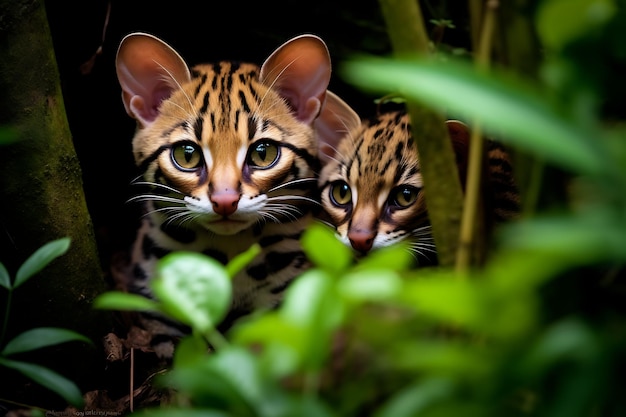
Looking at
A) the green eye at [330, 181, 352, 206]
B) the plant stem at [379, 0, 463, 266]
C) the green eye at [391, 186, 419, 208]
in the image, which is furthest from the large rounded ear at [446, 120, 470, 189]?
the plant stem at [379, 0, 463, 266]

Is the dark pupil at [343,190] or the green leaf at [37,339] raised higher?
the dark pupil at [343,190]

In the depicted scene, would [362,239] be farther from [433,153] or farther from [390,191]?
[433,153]

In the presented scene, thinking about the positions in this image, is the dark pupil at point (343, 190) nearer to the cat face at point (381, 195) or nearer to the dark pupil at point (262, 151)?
the cat face at point (381, 195)

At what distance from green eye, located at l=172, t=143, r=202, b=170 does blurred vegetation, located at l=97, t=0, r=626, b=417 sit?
6.68 feet

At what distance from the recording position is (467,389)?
4.03ft

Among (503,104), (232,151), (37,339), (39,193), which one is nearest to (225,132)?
(232,151)

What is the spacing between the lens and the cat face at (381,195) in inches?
130

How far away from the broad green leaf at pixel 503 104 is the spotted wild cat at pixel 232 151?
2.26m

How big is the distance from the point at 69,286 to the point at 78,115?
2264 millimetres

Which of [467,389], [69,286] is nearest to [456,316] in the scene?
[467,389]

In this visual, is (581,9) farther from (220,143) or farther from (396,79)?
(220,143)

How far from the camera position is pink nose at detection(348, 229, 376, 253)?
10.6 feet

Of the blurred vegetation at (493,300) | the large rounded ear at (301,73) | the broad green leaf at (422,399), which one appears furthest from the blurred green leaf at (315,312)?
the large rounded ear at (301,73)

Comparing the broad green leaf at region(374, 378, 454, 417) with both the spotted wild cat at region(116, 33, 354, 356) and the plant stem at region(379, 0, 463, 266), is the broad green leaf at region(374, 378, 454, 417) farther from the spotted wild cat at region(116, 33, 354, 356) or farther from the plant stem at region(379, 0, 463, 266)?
the spotted wild cat at region(116, 33, 354, 356)
